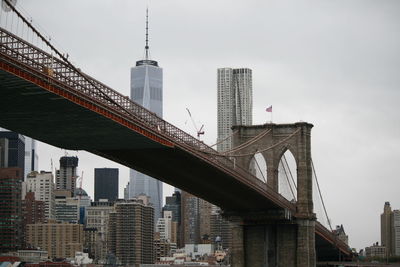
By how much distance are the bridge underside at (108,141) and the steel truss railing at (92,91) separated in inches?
23.1

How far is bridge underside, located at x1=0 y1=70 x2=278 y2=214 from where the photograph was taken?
161 ft

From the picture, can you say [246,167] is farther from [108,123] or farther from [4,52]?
[4,52]

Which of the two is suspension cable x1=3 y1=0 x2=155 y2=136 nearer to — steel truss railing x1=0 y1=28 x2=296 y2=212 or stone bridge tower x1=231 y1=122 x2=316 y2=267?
steel truss railing x1=0 y1=28 x2=296 y2=212

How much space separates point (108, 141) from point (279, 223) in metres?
29.4

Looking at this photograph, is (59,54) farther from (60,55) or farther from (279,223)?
(279,223)

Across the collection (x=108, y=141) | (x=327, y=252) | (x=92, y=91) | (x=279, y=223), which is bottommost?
(x=327, y=252)

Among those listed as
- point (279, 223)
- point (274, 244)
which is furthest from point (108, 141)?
point (274, 244)

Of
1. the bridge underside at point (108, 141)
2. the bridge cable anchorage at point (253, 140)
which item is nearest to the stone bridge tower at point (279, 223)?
the bridge cable anchorage at point (253, 140)

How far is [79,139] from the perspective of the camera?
6066cm

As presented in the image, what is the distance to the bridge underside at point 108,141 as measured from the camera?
49125 millimetres

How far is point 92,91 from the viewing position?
51.4 m

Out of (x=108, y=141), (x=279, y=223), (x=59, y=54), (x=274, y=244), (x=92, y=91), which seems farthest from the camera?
(x=274, y=244)

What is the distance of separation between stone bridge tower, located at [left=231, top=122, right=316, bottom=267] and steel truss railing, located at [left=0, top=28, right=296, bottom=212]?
1191 cm

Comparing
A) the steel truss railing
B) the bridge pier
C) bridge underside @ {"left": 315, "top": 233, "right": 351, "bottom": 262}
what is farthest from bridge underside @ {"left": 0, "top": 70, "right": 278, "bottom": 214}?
bridge underside @ {"left": 315, "top": 233, "right": 351, "bottom": 262}
